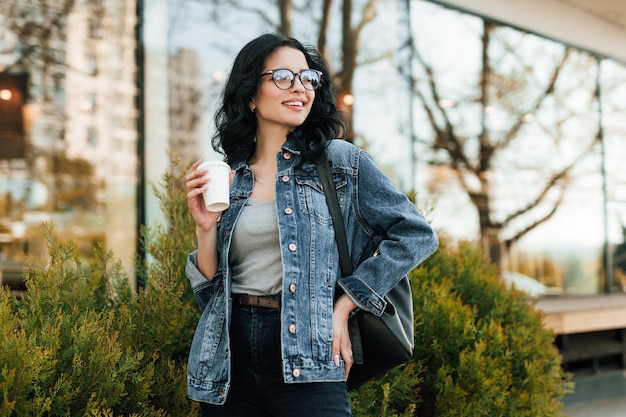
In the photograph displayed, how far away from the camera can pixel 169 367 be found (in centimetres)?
249

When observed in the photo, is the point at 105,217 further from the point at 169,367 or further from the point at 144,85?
the point at 169,367

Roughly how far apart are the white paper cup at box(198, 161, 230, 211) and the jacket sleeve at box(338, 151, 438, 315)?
37cm

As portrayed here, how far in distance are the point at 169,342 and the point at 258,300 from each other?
887 mm

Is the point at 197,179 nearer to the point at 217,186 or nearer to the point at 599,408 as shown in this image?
the point at 217,186

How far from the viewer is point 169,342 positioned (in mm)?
2531

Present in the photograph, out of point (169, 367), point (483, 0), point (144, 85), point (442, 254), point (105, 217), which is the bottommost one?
point (169, 367)

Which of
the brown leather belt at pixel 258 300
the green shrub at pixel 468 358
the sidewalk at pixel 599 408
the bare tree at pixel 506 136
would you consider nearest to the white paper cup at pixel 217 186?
the brown leather belt at pixel 258 300

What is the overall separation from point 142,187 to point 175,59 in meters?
1.19

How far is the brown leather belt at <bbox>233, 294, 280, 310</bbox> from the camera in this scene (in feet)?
5.77

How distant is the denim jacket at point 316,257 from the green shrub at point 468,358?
1075 millimetres

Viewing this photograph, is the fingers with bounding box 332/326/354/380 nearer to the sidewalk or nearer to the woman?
the woman

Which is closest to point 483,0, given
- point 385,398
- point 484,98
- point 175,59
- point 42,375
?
point 484,98

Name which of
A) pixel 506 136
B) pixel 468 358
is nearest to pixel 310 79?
pixel 468 358

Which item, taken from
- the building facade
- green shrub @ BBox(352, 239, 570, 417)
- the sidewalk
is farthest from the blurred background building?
green shrub @ BBox(352, 239, 570, 417)
